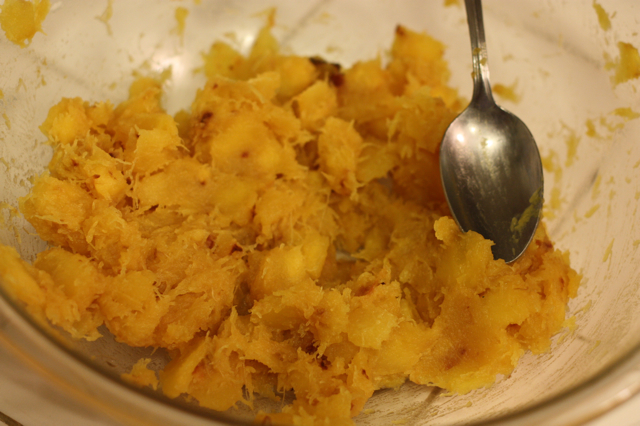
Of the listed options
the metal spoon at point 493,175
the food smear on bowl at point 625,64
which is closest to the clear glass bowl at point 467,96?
the food smear on bowl at point 625,64

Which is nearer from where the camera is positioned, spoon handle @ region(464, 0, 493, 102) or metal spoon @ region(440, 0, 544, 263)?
metal spoon @ region(440, 0, 544, 263)

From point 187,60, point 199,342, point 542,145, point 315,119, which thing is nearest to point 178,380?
point 199,342

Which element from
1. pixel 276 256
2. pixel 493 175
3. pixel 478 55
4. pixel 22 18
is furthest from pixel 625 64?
pixel 22 18

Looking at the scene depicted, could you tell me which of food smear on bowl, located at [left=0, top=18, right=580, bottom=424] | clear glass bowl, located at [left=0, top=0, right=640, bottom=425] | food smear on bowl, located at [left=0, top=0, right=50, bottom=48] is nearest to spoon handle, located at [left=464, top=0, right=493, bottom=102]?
food smear on bowl, located at [left=0, top=18, right=580, bottom=424]

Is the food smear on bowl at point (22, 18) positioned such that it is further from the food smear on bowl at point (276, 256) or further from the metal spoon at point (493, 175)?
the metal spoon at point (493, 175)

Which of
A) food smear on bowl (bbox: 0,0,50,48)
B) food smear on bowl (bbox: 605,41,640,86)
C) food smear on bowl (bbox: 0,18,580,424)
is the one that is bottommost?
food smear on bowl (bbox: 0,18,580,424)

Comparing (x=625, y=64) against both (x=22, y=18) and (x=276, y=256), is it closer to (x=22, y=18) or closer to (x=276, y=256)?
(x=276, y=256)

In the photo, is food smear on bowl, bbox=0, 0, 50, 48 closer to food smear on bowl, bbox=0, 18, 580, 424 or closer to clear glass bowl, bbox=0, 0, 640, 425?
clear glass bowl, bbox=0, 0, 640, 425
